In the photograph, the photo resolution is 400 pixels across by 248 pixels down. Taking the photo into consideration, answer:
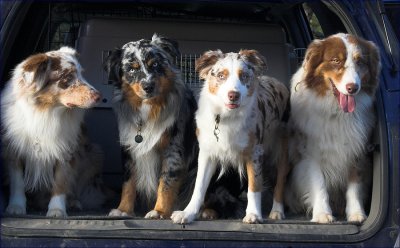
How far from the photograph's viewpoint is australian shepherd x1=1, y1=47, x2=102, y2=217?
4.33m

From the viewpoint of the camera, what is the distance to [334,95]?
441 centimetres

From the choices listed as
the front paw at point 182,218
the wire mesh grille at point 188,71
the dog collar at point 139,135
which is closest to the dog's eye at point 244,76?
the dog collar at point 139,135

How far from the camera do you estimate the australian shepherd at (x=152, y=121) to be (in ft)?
14.9

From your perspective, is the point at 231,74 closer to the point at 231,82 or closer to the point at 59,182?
the point at 231,82

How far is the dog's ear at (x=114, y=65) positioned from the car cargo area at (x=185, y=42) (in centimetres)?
59

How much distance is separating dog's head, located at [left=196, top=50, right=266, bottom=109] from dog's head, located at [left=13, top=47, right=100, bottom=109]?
0.81 meters

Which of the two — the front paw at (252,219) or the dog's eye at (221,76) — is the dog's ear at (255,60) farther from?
the front paw at (252,219)

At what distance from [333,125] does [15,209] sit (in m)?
2.36

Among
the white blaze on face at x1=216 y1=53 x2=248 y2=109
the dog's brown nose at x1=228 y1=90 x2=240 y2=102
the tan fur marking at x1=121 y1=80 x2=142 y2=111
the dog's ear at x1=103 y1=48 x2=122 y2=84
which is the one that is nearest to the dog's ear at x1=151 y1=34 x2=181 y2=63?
the dog's ear at x1=103 y1=48 x2=122 y2=84

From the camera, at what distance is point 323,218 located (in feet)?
13.9

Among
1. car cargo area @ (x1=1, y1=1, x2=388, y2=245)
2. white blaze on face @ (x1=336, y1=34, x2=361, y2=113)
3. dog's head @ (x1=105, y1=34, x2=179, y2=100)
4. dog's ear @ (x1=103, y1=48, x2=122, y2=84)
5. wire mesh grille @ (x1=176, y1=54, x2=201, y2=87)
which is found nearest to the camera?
car cargo area @ (x1=1, y1=1, x2=388, y2=245)

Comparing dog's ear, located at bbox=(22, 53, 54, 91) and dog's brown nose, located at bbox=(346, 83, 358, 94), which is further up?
dog's ear, located at bbox=(22, 53, 54, 91)

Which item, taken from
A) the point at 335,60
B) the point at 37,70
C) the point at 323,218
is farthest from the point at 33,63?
the point at 323,218

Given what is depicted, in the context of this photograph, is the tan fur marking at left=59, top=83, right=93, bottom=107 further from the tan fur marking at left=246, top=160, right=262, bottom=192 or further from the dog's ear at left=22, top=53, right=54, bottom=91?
the tan fur marking at left=246, top=160, right=262, bottom=192
